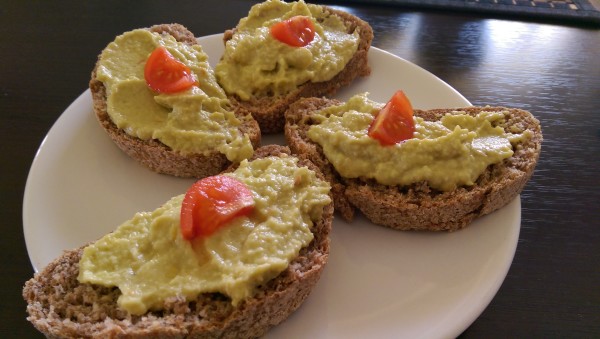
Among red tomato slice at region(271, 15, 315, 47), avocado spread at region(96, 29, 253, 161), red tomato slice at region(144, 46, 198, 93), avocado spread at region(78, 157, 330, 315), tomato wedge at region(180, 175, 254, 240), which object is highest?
red tomato slice at region(271, 15, 315, 47)

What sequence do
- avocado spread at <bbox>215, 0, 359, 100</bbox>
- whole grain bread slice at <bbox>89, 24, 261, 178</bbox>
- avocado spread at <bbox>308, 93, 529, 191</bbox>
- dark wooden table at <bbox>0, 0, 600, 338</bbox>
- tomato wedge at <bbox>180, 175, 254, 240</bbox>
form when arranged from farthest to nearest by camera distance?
avocado spread at <bbox>215, 0, 359, 100</bbox>
whole grain bread slice at <bbox>89, 24, 261, 178</bbox>
dark wooden table at <bbox>0, 0, 600, 338</bbox>
avocado spread at <bbox>308, 93, 529, 191</bbox>
tomato wedge at <bbox>180, 175, 254, 240</bbox>

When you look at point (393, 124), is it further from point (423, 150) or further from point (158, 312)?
point (158, 312)

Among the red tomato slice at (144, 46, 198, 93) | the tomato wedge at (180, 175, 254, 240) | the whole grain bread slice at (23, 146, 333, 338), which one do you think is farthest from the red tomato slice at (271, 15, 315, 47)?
the whole grain bread slice at (23, 146, 333, 338)

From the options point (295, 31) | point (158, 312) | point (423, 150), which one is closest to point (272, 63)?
point (295, 31)

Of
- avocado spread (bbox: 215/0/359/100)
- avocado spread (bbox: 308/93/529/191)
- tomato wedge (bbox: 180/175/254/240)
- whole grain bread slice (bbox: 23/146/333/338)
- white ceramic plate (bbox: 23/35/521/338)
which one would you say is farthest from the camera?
avocado spread (bbox: 215/0/359/100)

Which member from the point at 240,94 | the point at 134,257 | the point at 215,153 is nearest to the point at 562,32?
the point at 240,94

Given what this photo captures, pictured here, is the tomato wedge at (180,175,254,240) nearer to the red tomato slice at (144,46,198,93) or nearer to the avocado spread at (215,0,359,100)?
the red tomato slice at (144,46,198,93)

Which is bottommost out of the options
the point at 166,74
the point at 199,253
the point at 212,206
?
the point at 199,253

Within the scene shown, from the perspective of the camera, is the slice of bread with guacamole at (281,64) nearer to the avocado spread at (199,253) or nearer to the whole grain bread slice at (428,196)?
the whole grain bread slice at (428,196)
